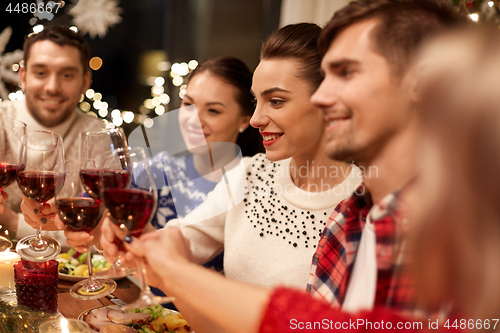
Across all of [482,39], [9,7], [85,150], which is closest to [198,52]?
[9,7]

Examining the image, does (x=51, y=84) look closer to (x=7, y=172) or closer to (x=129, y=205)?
(x=7, y=172)

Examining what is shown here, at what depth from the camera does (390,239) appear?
755 millimetres

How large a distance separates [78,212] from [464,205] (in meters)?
0.91

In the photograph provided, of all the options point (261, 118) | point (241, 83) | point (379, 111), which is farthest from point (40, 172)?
point (241, 83)

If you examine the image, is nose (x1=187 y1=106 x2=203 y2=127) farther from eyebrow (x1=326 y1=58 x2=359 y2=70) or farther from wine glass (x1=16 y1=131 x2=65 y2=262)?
eyebrow (x1=326 y1=58 x2=359 y2=70)

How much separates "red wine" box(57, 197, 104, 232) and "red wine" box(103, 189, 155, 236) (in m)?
0.25

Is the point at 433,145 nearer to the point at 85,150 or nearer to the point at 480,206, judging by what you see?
the point at 480,206

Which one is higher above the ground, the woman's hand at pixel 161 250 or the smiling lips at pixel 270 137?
the smiling lips at pixel 270 137

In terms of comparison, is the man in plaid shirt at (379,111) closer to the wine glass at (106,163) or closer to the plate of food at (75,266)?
the wine glass at (106,163)

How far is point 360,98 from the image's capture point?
2.64ft

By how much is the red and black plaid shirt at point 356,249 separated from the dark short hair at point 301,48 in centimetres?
63

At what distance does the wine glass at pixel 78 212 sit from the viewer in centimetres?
104

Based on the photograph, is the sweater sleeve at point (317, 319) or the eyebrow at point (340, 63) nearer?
the sweater sleeve at point (317, 319)

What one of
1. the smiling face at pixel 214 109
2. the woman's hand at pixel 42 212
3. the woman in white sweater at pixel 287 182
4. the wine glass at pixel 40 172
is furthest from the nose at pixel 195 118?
the wine glass at pixel 40 172
